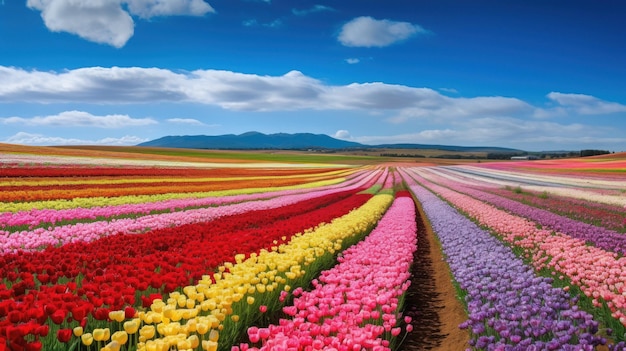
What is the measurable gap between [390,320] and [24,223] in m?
11.0

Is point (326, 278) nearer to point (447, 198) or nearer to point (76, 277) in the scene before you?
point (76, 277)

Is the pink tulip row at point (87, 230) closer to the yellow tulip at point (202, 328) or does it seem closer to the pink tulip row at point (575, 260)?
the yellow tulip at point (202, 328)

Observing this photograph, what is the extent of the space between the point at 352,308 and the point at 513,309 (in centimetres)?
226

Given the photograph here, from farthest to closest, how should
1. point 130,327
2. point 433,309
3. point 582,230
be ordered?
point 582,230
point 433,309
point 130,327

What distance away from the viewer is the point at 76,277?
240 inches

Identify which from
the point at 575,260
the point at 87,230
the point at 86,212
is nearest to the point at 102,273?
the point at 87,230

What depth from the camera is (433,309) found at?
24.8ft

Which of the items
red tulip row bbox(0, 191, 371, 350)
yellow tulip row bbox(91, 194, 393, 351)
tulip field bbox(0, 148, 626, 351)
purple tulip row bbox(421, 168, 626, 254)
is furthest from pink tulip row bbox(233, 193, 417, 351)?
purple tulip row bbox(421, 168, 626, 254)

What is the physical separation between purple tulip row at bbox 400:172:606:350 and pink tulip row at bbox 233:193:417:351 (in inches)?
39.5

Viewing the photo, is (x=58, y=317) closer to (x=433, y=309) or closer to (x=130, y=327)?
(x=130, y=327)

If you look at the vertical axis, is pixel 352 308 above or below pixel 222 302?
below

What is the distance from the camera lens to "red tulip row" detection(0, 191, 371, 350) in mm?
4188

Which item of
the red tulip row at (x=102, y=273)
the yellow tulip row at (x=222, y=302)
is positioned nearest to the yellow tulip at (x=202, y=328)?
the yellow tulip row at (x=222, y=302)

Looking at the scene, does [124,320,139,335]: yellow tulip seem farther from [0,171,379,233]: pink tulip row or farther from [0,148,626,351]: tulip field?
[0,171,379,233]: pink tulip row
